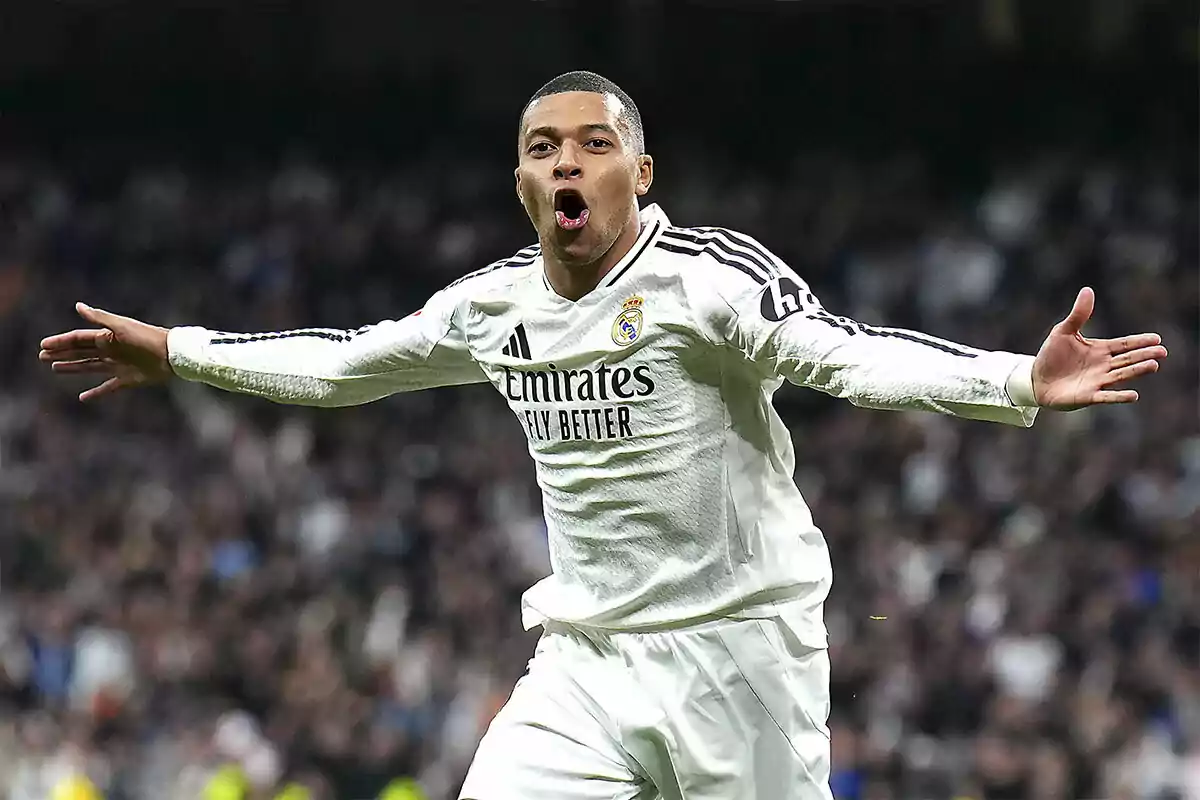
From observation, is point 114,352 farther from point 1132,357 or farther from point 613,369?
point 1132,357

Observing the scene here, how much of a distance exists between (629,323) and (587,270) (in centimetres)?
19

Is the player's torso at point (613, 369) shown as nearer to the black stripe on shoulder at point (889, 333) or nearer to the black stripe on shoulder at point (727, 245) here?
the black stripe on shoulder at point (727, 245)

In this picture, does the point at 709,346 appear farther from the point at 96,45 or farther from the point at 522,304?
the point at 96,45

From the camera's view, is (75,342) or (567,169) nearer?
(567,169)

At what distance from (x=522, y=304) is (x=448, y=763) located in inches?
291

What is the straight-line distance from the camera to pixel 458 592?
1307 cm

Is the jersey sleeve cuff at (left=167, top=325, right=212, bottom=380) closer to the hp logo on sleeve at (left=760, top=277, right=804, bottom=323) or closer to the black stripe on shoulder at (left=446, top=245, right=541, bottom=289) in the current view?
the black stripe on shoulder at (left=446, top=245, right=541, bottom=289)

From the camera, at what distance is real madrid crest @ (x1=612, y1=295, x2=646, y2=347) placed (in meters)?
4.39

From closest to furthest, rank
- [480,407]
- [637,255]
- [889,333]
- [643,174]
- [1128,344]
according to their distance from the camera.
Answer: [1128,344] < [889,333] < [637,255] < [643,174] < [480,407]

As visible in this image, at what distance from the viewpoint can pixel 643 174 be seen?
464cm

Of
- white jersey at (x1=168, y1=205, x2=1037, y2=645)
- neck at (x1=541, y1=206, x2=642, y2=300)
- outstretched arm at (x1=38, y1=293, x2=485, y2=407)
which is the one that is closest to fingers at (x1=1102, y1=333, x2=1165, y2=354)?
white jersey at (x1=168, y1=205, x2=1037, y2=645)

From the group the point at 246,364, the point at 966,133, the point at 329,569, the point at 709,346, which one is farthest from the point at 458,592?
the point at 709,346

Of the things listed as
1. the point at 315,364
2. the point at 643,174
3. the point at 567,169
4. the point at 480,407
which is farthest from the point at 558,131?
the point at 480,407

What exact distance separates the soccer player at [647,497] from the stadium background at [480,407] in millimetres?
6643
